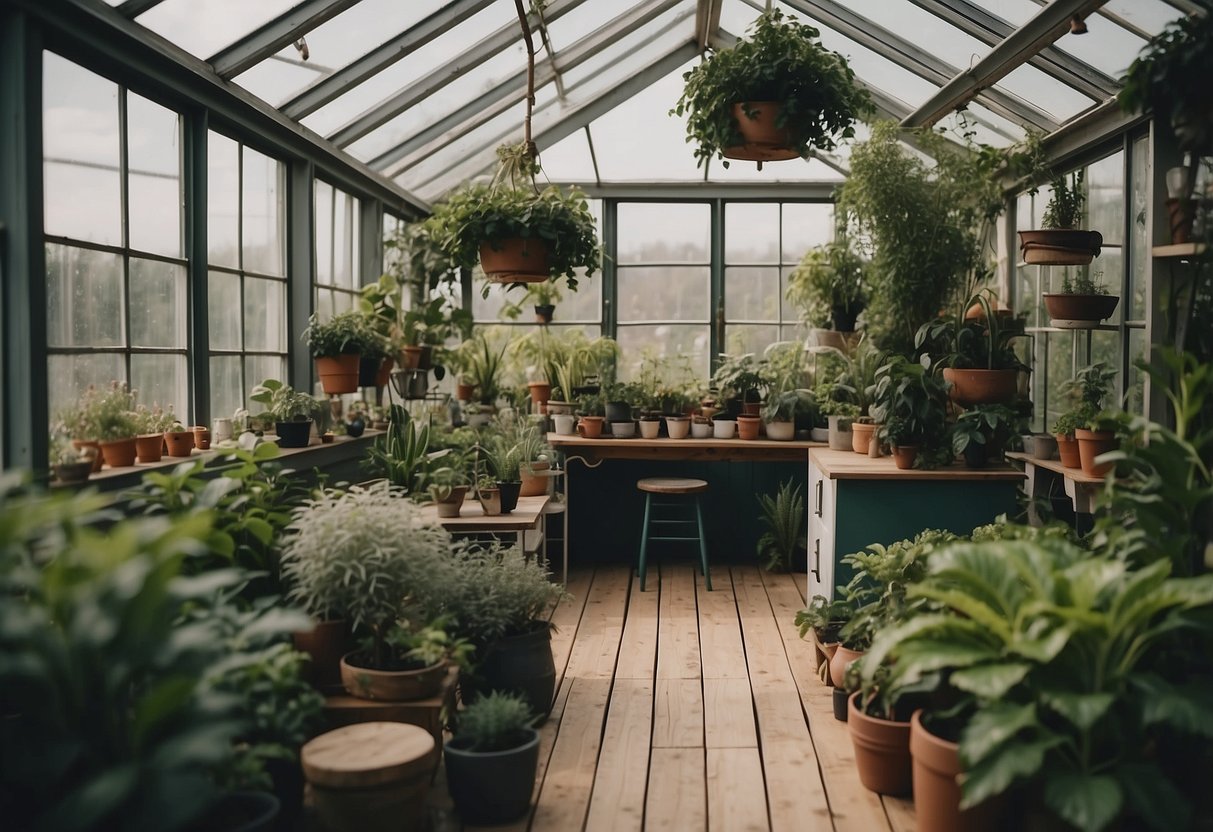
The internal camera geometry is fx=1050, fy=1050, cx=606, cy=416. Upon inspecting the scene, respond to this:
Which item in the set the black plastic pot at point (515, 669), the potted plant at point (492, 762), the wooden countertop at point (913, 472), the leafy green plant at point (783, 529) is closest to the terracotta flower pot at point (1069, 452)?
the wooden countertop at point (913, 472)

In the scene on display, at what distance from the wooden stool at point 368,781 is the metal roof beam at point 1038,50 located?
4.11 metres

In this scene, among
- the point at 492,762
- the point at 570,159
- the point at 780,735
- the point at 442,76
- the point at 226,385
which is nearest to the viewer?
the point at 492,762

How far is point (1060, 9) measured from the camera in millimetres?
4348

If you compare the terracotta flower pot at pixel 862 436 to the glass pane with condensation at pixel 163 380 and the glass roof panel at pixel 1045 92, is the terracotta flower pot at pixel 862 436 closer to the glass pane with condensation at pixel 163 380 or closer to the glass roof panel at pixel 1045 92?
the glass roof panel at pixel 1045 92

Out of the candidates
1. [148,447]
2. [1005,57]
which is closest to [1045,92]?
[1005,57]

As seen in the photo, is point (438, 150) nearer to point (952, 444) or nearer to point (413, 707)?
point (952, 444)

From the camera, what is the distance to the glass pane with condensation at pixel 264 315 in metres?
5.23

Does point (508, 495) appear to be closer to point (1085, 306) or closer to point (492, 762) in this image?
point (492, 762)

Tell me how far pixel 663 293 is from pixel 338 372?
10.6ft

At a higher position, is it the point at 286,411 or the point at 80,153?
the point at 80,153

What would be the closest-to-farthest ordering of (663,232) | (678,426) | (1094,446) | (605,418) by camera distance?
(1094,446) < (678,426) < (605,418) < (663,232)

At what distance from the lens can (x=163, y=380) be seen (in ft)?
14.3

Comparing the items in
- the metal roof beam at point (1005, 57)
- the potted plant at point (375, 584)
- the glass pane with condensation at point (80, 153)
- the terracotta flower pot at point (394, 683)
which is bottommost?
the terracotta flower pot at point (394, 683)

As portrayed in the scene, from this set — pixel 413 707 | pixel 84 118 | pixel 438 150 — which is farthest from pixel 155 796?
pixel 438 150
